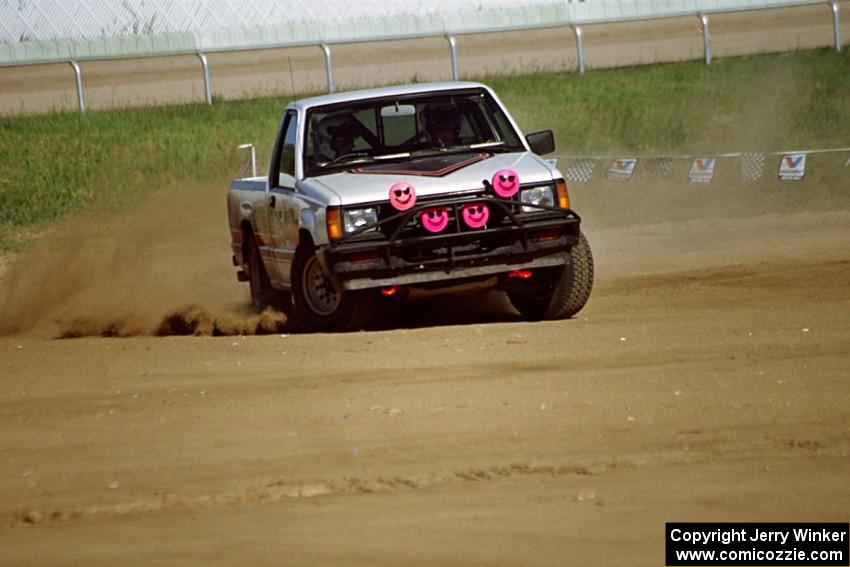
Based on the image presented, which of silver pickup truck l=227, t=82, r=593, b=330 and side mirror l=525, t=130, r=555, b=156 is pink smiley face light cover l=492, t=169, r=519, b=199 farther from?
side mirror l=525, t=130, r=555, b=156

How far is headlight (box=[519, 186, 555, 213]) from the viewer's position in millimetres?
10227

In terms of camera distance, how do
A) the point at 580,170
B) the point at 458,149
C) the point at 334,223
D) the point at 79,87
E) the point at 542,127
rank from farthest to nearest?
the point at 79,87 → the point at 542,127 → the point at 580,170 → the point at 458,149 → the point at 334,223

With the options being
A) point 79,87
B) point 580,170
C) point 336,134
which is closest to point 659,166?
point 580,170

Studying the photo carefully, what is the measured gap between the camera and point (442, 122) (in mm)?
11188

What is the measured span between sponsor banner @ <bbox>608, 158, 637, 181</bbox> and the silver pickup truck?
9.65 m

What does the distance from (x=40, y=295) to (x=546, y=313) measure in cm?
506

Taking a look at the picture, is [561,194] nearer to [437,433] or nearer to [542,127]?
[437,433]

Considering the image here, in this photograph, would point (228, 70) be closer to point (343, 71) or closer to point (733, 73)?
point (343, 71)

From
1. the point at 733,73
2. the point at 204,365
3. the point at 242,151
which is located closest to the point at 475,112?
the point at 204,365

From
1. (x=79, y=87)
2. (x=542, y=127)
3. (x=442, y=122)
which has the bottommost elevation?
(x=442, y=122)

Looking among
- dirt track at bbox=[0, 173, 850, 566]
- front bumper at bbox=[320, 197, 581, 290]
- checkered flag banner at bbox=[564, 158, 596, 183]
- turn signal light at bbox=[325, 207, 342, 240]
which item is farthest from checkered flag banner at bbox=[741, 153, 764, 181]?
turn signal light at bbox=[325, 207, 342, 240]

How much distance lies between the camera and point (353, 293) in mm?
10398

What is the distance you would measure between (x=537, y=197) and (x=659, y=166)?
11.1 meters

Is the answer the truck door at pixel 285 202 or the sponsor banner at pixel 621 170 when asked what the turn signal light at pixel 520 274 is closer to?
the truck door at pixel 285 202
